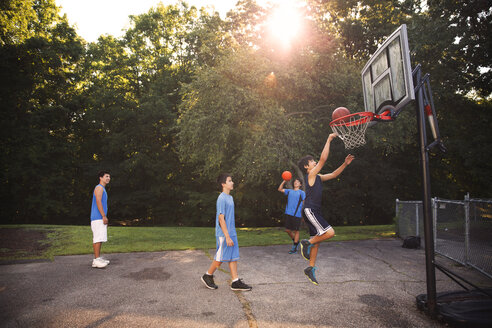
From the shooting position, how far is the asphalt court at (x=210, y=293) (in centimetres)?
389

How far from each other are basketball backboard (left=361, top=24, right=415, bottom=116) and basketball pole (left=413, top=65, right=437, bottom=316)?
0.68 ft

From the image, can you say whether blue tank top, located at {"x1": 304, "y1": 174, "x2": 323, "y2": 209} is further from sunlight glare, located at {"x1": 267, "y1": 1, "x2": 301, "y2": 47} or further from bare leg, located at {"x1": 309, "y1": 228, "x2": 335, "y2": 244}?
sunlight glare, located at {"x1": 267, "y1": 1, "x2": 301, "y2": 47}

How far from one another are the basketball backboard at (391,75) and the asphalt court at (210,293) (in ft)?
10.1

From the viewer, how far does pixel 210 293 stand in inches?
191

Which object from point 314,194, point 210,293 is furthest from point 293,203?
point 210,293

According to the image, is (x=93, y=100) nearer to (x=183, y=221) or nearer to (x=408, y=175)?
(x=183, y=221)

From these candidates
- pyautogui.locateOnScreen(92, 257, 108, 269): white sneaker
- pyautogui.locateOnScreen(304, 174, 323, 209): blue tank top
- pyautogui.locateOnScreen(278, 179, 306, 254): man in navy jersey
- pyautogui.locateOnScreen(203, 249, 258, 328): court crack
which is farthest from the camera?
pyautogui.locateOnScreen(278, 179, 306, 254): man in navy jersey

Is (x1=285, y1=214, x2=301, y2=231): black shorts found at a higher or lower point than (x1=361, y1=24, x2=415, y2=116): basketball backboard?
lower

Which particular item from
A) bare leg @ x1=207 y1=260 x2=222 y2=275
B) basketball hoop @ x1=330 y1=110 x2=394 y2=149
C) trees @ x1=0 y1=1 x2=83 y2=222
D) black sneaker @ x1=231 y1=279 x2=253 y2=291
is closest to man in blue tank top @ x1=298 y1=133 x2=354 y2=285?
basketball hoop @ x1=330 y1=110 x2=394 y2=149

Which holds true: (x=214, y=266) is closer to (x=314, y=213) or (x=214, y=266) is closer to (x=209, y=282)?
(x=209, y=282)

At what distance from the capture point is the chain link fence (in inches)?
255

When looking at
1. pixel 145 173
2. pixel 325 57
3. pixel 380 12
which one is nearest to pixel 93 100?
pixel 145 173

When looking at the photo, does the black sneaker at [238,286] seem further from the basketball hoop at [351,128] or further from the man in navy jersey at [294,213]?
the man in navy jersey at [294,213]

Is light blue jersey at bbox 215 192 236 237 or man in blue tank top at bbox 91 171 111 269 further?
man in blue tank top at bbox 91 171 111 269
